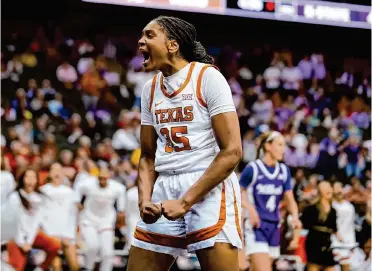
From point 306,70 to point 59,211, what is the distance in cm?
943

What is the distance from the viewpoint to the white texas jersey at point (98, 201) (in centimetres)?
1032

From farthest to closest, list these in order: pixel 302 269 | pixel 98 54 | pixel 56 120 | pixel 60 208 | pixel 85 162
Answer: pixel 98 54 < pixel 56 120 < pixel 85 162 < pixel 302 269 < pixel 60 208

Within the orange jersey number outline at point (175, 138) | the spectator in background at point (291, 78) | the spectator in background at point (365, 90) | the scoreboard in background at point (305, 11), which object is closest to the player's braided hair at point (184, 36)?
the orange jersey number outline at point (175, 138)

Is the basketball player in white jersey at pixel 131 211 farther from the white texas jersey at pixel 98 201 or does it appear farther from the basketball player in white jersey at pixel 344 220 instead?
the basketball player in white jersey at pixel 344 220

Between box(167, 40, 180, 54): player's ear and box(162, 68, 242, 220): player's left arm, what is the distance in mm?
231

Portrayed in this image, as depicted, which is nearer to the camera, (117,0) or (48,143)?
(117,0)

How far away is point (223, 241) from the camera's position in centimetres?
355

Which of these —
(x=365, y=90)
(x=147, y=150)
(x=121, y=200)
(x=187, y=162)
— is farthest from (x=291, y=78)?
(x=187, y=162)

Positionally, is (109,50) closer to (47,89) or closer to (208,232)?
(47,89)

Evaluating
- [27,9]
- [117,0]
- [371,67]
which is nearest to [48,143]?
[117,0]

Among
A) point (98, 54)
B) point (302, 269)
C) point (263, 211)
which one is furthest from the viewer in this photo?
point (98, 54)

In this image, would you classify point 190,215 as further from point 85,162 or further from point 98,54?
point 98,54

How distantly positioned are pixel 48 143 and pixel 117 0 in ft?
9.83

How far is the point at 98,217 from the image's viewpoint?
1035 cm
